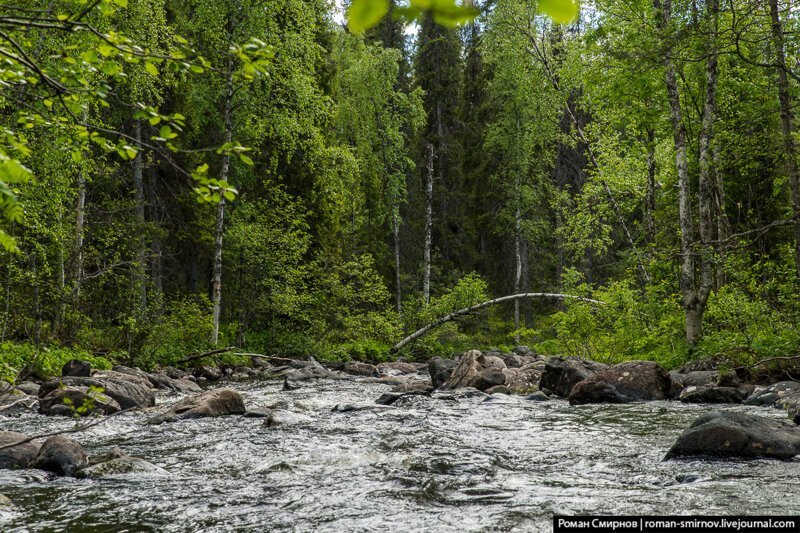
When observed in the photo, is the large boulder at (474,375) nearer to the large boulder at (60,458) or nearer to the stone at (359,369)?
the stone at (359,369)

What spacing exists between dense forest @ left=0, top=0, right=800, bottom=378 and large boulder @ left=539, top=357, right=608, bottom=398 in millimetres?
2517

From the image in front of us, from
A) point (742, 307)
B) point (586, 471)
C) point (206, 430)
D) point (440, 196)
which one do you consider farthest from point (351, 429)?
point (440, 196)

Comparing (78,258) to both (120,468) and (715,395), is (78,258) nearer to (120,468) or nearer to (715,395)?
(120,468)

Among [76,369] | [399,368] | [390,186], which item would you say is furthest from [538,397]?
[390,186]

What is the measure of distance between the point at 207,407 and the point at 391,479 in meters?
4.72

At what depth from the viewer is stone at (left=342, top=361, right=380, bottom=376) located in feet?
58.2

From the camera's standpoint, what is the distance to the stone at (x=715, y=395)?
987 cm

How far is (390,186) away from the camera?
29688 millimetres

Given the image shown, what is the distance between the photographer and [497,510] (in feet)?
14.7

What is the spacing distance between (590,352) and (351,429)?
9.87 metres

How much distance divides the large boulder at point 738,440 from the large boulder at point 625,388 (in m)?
4.46

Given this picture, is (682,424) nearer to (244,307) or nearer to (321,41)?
(244,307)

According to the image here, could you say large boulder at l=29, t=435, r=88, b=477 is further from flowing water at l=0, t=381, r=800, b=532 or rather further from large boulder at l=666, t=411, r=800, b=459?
large boulder at l=666, t=411, r=800, b=459

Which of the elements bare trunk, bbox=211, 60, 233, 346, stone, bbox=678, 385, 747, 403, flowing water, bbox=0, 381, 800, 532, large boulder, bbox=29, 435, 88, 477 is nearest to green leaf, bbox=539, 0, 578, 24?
flowing water, bbox=0, 381, 800, 532
